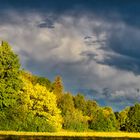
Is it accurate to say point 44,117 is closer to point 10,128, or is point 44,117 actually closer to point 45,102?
point 45,102

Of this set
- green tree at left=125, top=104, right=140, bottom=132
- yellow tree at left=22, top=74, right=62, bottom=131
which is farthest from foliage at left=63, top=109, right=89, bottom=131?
yellow tree at left=22, top=74, right=62, bottom=131

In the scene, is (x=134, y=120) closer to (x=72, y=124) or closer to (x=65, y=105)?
(x=72, y=124)

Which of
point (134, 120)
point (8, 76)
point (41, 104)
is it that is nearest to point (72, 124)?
point (134, 120)

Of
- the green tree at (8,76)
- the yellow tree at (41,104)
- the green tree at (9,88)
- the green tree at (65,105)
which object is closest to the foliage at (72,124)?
the green tree at (65,105)

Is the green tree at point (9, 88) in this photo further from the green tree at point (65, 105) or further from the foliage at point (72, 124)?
the green tree at point (65, 105)

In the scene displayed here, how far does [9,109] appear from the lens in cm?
10281

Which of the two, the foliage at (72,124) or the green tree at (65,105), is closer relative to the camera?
the foliage at (72,124)

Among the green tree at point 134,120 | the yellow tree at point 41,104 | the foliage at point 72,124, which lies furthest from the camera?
the green tree at point 134,120

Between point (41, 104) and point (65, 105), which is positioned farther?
point (65, 105)

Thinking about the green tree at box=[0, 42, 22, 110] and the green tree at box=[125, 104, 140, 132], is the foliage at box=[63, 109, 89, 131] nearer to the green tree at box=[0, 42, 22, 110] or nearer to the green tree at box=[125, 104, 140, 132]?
the green tree at box=[125, 104, 140, 132]

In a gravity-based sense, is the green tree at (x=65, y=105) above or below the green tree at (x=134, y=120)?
above

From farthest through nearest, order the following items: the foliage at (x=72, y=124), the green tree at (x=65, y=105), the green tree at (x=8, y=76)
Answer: the green tree at (x=65, y=105)
the foliage at (x=72, y=124)
the green tree at (x=8, y=76)

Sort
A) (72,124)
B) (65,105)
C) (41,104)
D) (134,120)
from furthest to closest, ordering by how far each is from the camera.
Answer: (65,105)
(134,120)
(72,124)
(41,104)

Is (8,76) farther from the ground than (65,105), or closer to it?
closer to it
